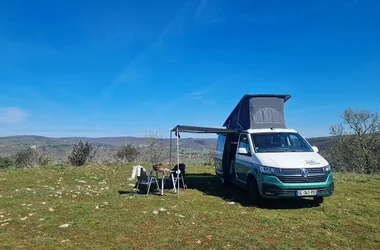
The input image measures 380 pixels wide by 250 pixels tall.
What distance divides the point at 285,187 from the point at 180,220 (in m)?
2.69

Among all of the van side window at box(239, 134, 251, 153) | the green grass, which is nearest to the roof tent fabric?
the van side window at box(239, 134, 251, 153)

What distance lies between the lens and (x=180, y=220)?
6156mm

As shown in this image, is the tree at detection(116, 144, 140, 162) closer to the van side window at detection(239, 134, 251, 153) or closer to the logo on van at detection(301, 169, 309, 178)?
the van side window at detection(239, 134, 251, 153)

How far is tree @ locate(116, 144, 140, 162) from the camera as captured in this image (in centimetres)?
2575

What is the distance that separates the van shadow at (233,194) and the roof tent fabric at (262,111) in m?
2.22

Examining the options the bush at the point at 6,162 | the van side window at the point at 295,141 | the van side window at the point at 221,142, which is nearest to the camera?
the van side window at the point at 295,141

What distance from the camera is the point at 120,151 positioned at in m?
26.3

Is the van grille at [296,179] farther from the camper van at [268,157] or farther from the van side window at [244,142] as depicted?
the van side window at [244,142]

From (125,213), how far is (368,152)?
2856 centimetres

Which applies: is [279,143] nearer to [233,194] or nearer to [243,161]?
[243,161]

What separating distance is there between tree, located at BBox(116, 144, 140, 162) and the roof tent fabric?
1740 cm

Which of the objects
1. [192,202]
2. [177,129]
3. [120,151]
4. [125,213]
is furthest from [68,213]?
[120,151]

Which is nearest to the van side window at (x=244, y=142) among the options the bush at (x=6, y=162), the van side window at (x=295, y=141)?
the van side window at (x=295, y=141)

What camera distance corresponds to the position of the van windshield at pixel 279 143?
324 inches
